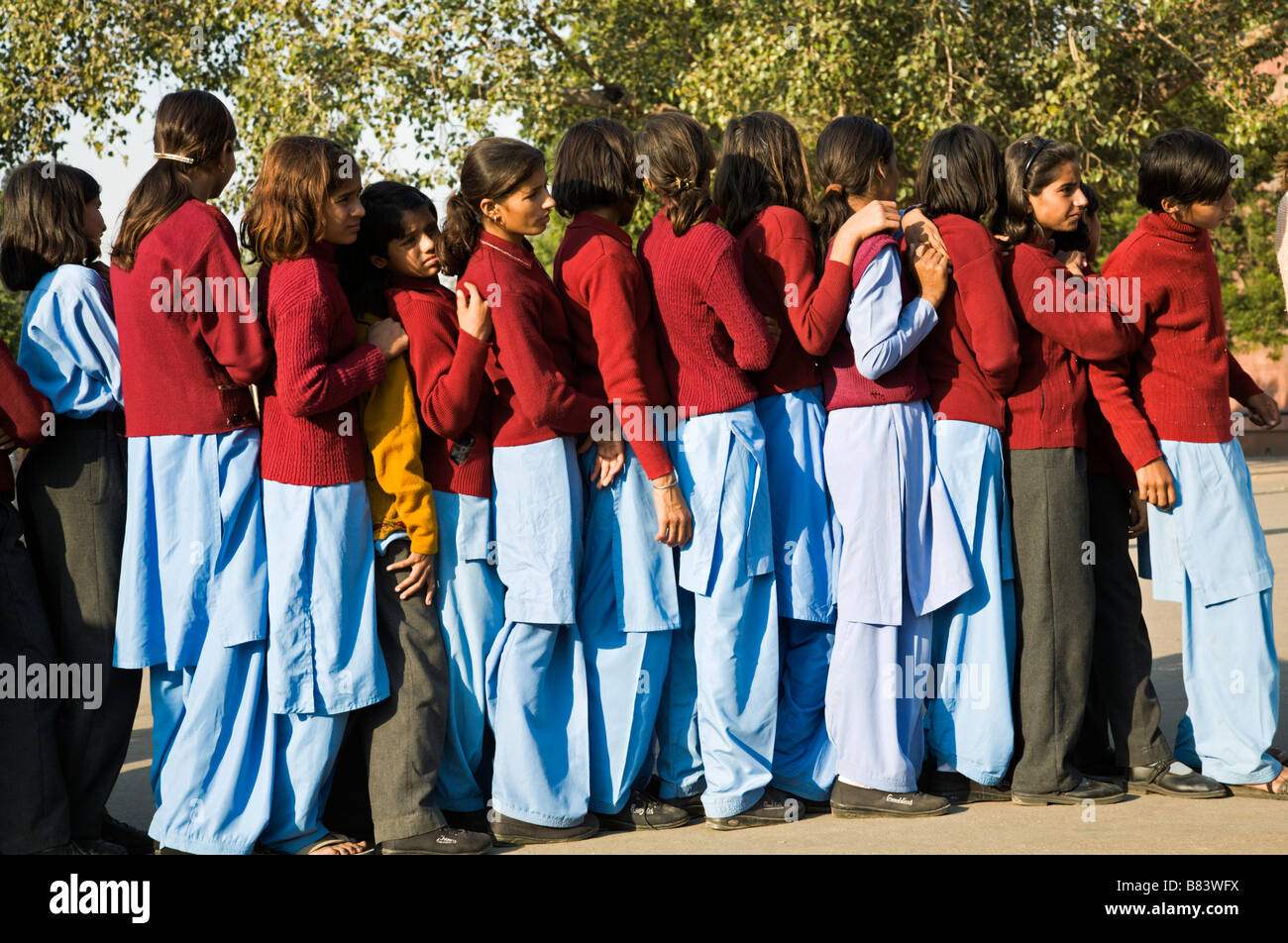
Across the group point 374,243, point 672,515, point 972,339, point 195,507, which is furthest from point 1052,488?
point 195,507

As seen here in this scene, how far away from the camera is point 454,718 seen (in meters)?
3.92

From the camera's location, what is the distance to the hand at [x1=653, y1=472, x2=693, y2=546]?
3896 mm

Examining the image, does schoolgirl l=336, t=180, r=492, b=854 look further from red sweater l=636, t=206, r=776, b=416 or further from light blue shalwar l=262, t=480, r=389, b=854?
red sweater l=636, t=206, r=776, b=416

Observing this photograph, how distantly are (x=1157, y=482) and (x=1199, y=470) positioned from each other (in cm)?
15

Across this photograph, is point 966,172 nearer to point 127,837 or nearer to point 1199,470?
point 1199,470

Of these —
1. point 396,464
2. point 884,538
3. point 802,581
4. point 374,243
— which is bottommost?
point 802,581

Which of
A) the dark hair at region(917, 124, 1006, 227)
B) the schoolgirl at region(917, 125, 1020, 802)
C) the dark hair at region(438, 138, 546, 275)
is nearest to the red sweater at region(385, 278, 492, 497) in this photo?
the dark hair at region(438, 138, 546, 275)

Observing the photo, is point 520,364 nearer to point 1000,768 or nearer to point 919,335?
point 919,335

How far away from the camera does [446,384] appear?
3762 millimetres

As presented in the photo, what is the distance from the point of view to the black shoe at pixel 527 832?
3.83m


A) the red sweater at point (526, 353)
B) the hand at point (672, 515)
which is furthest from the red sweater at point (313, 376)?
the hand at point (672, 515)

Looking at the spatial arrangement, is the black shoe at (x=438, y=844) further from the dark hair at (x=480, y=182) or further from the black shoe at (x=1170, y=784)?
the black shoe at (x=1170, y=784)

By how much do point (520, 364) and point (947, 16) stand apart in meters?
10.5

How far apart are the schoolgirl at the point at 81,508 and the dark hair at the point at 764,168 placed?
6.34ft
